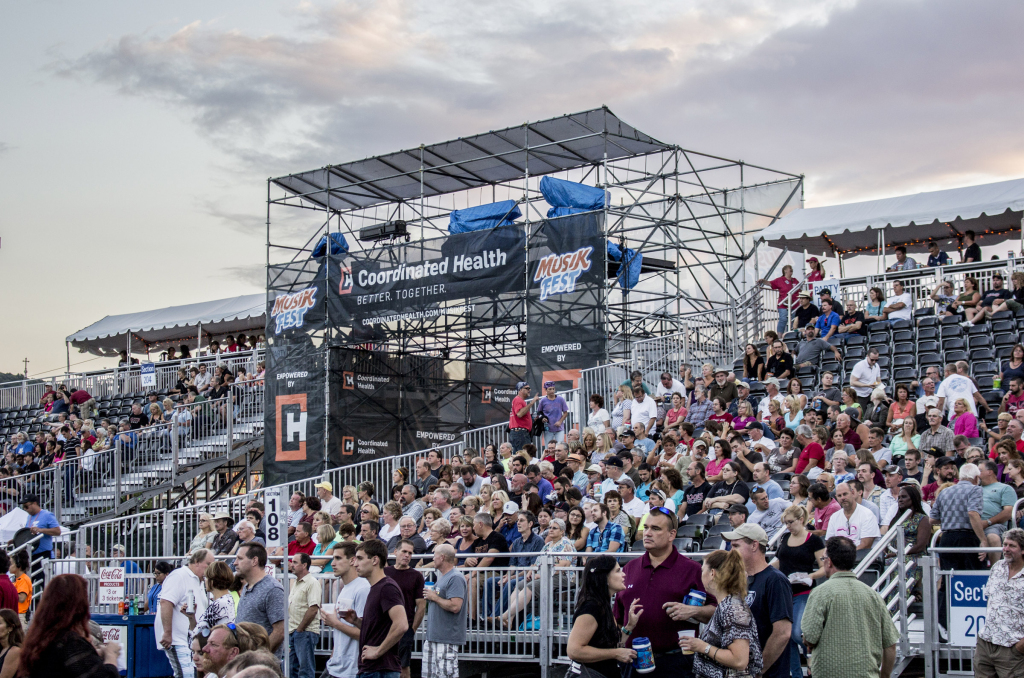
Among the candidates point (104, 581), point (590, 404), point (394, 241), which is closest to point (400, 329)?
point (394, 241)

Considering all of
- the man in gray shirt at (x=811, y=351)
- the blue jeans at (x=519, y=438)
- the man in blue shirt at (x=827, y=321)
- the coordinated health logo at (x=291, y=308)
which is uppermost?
the coordinated health logo at (x=291, y=308)

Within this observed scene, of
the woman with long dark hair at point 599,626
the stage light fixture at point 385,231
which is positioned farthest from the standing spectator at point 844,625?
the stage light fixture at point 385,231

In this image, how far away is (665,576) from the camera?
6.36 m

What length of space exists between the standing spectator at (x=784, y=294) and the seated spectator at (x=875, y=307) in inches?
60.6

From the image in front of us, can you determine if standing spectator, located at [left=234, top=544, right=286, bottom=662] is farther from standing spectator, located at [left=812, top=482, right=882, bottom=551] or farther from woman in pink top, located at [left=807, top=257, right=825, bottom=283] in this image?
woman in pink top, located at [left=807, top=257, right=825, bottom=283]

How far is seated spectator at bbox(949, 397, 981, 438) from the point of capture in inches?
554

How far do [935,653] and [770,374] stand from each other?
927cm

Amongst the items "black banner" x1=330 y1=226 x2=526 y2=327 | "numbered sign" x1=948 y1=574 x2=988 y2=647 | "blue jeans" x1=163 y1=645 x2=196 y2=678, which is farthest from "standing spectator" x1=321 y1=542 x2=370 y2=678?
"black banner" x1=330 y1=226 x2=526 y2=327

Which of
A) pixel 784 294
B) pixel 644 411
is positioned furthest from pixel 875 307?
pixel 644 411

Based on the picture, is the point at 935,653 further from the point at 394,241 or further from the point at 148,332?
the point at 148,332

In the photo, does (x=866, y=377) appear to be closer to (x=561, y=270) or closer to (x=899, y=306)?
(x=899, y=306)

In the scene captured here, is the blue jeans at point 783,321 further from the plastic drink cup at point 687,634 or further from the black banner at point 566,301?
the plastic drink cup at point 687,634

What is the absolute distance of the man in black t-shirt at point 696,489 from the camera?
13.2m

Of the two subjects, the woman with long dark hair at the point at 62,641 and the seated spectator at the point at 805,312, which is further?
the seated spectator at the point at 805,312
